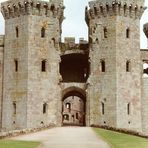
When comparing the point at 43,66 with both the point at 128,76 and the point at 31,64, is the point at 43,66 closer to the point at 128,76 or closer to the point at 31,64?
the point at 31,64

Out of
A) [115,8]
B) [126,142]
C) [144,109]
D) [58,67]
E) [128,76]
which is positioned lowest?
[126,142]

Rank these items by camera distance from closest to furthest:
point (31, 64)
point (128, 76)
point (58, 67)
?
1. point (31, 64)
2. point (128, 76)
3. point (58, 67)

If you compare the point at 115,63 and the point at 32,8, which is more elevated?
the point at 32,8

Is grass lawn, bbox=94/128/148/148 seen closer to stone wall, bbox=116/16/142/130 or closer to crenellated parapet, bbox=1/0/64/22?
stone wall, bbox=116/16/142/130

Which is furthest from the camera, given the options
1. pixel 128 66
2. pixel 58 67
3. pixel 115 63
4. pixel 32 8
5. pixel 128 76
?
pixel 58 67

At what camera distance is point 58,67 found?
168 feet

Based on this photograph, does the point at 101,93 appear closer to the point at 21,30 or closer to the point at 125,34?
the point at 125,34

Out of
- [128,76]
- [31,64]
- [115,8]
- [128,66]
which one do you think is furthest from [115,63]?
[31,64]

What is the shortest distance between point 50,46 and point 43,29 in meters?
1.84

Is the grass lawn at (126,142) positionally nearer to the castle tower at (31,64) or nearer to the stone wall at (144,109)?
the castle tower at (31,64)

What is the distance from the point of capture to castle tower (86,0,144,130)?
1953 inches

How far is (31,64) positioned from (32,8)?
561 centimetres

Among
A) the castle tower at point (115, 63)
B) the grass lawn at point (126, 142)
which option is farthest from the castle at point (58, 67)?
the grass lawn at point (126, 142)

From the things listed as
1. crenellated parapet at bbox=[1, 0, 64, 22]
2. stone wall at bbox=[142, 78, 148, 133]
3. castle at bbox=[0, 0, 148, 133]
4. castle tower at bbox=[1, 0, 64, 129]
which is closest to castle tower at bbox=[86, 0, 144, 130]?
castle at bbox=[0, 0, 148, 133]
